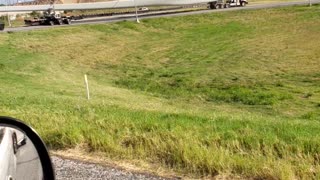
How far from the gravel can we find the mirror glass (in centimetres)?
247

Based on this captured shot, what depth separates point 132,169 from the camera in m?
5.26

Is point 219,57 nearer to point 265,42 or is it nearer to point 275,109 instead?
point 265,42

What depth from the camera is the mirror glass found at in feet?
6.97

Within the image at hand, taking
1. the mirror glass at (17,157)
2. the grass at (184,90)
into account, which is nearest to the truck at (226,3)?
the grass at (184,90)

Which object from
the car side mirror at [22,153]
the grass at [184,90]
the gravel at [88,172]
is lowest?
the grass at [184,90]

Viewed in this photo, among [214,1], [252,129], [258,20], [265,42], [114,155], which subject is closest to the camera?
[114,155]

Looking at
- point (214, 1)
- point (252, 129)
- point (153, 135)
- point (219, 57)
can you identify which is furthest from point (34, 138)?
point (214, 1)

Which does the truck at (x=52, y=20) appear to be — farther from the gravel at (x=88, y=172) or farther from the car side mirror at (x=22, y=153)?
the car side mirror at (x=22, y=153)

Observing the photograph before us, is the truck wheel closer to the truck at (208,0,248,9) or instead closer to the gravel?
the gravel

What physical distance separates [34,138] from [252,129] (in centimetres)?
566

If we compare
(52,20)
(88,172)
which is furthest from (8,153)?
(52,20)

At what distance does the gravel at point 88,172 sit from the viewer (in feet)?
16.4

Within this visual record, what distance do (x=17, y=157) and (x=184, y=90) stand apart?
19.9 metres

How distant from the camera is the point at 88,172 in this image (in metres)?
5.18
